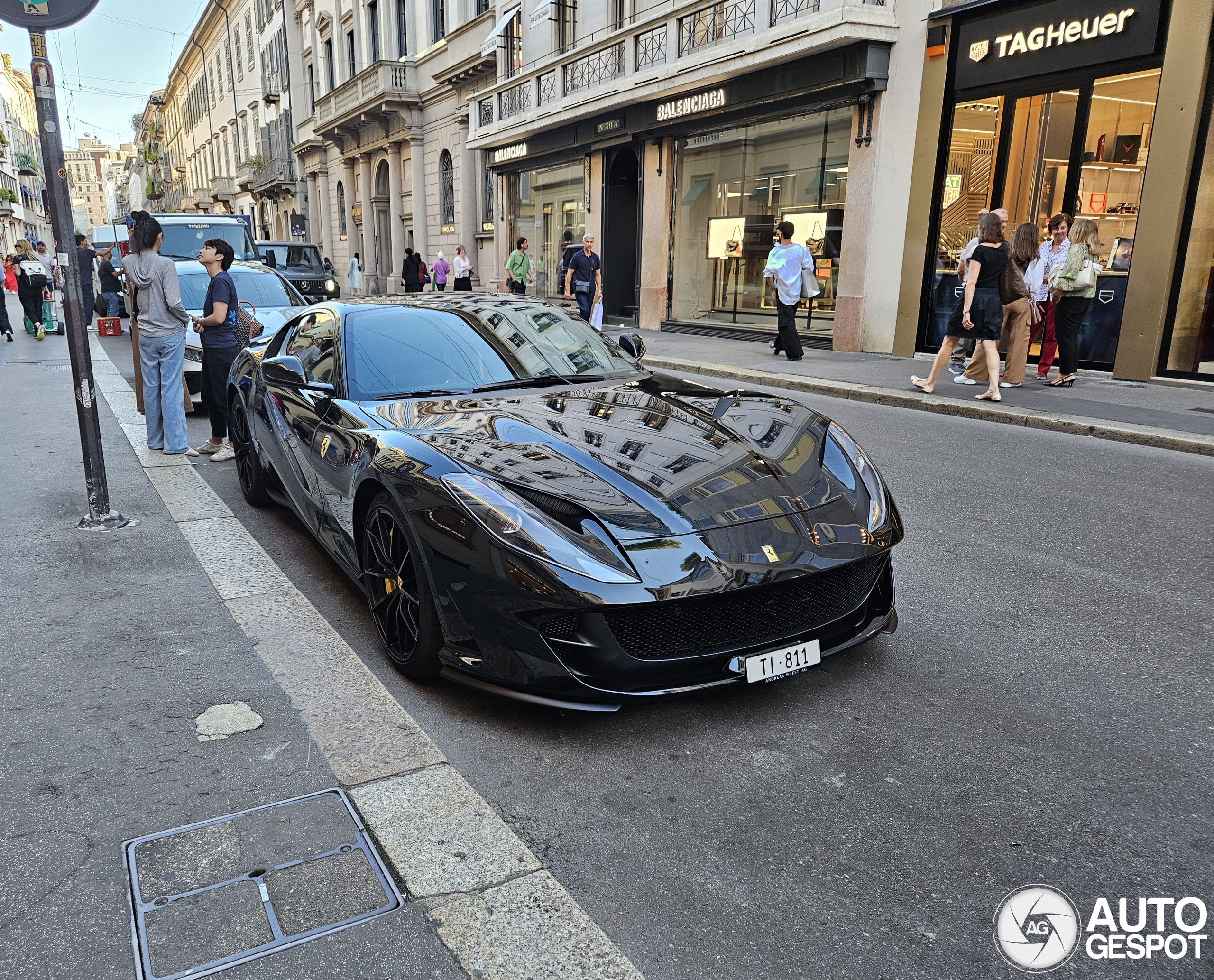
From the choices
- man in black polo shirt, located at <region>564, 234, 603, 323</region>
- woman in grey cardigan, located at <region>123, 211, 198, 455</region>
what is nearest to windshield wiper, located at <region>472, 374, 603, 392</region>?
woman in grey cardigan, located at <region>123, 211, 198, 455</region>

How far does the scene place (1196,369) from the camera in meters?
10.9

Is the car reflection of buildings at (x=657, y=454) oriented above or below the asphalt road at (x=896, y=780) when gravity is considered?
above

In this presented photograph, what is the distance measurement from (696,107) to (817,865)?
1668 centimetres

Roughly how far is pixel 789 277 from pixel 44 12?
10130 mm

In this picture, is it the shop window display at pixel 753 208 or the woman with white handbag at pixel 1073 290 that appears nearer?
the woman with white handbag at pixel 1073 290

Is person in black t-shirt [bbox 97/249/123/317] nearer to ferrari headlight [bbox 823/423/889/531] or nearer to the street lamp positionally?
the street lamp

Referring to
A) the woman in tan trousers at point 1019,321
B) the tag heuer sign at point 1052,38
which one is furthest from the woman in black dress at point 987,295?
the tag heuer sign at point 1052,38

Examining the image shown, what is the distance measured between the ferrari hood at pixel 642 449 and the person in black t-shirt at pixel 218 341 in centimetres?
384

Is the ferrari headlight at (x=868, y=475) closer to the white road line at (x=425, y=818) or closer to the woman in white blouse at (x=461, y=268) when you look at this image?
the white road line at (x=425, y=818)

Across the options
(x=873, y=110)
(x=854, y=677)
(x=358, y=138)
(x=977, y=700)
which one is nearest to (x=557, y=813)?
(x=854, y=677)

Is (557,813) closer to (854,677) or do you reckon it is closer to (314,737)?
(314,737)

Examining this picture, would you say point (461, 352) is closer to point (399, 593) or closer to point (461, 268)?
point (399, 593)

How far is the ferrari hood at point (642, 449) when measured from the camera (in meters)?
2.97

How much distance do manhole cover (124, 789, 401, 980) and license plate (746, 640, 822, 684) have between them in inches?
49.8
